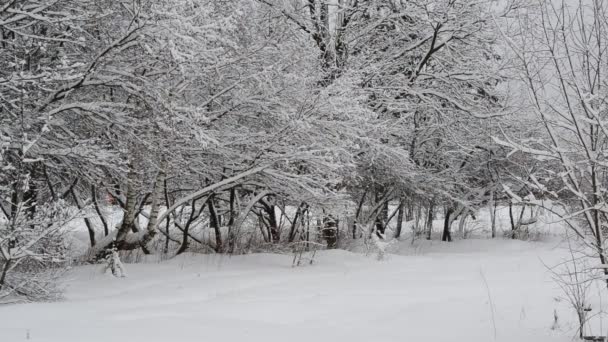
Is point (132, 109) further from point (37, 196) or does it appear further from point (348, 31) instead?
point (348, 31)

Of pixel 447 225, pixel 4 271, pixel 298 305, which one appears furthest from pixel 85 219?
pixel 447 225

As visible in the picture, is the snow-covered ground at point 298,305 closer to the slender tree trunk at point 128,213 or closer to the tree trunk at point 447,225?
the slender tree trunk at point 128,213

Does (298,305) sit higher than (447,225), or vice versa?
(447,225)

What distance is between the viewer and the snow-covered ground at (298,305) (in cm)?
402

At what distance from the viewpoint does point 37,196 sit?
371 inches

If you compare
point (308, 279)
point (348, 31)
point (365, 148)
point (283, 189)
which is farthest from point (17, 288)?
point (348, 31)

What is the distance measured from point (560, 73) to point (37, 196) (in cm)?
869

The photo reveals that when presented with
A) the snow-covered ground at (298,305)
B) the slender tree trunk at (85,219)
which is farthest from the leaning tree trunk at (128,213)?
the slender tree trunk at (85,219)

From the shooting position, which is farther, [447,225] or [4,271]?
[447,225]

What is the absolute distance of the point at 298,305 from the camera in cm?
525

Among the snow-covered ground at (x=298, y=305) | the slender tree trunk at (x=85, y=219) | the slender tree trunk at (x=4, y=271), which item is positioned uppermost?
the slender tree trunk at (x=85, y=219)

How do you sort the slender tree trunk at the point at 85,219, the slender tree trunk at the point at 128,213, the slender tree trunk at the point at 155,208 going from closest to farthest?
the slender tree trunk at the point at 155,208
the slender tree trunk at the point at 128,213
the slender tree trunk at the point at 85,219

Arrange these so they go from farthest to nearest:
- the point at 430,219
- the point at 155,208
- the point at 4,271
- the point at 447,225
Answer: the point at 430,219 → the point at 447,225 → the point at 155,208 → the point at 4,271

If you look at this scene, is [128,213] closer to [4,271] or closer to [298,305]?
[4,271]
